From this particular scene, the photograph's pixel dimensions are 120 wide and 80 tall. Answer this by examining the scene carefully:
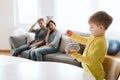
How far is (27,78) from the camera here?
1.71 metres

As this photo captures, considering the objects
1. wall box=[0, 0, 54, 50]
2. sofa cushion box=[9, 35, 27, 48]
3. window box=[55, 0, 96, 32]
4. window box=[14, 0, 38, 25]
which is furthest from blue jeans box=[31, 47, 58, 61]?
wall box=[0, 0, 54, 50]

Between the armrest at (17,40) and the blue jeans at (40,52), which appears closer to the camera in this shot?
the blue jeans at (40,52)

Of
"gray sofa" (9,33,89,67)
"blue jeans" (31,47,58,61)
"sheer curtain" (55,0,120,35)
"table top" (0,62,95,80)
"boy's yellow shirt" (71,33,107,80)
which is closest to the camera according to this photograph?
"table top" (0,62,95,80)

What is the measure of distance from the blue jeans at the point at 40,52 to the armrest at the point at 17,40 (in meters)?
0.47

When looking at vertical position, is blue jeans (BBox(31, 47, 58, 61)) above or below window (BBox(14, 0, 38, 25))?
below

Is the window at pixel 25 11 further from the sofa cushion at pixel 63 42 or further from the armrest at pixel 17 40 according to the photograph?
the sofa cushion at pixel 63 42

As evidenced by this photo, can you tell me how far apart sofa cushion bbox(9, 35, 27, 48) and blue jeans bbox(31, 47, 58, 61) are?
1.53 ft

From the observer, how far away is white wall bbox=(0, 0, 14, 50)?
5.37 metres

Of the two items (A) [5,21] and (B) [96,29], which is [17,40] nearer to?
(A) [5,21]

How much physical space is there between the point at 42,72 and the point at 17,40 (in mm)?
2451

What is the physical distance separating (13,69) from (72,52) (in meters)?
0.55

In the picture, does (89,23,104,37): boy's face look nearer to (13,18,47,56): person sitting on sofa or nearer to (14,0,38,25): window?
(13,18,47,56): person sitting on sofa

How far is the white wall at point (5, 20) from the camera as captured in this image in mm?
5367

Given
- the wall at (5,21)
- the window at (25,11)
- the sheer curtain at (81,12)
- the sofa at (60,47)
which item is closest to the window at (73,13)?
the sheer curtain at (81,12)
